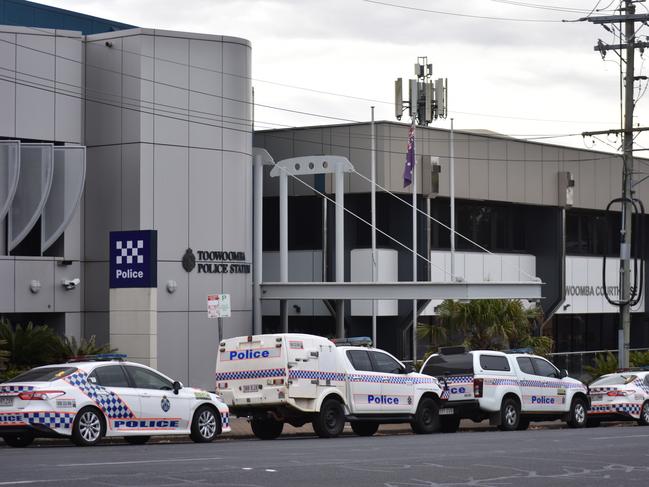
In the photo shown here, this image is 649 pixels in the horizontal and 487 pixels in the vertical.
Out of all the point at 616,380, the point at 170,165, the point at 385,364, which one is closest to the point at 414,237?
the point at 170,165

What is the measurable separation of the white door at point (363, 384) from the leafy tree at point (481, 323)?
12.2m

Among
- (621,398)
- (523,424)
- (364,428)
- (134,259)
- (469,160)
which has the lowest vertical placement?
(523,424)

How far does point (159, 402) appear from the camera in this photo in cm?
2170

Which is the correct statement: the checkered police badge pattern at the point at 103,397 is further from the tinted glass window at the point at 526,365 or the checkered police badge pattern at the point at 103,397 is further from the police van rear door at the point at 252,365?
the tinted glass window at the point at 526,365

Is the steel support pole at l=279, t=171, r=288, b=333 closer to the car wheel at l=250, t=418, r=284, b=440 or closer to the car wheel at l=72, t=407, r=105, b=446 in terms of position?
the car wheel at l=250, t=418, r=284, b=440

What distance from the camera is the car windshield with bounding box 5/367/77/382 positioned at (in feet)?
67.4

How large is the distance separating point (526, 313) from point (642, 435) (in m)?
13.5

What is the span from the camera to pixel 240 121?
3406 cm

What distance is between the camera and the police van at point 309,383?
77.7 feet

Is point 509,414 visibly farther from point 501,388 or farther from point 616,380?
point 616,380

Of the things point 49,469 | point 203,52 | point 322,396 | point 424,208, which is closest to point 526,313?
point 424,208

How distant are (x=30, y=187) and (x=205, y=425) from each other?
10.6 metres

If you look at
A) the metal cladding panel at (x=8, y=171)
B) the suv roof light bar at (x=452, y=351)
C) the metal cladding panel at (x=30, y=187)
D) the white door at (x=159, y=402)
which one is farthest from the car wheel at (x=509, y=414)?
the metal cladding panel at (x=8, y=171)

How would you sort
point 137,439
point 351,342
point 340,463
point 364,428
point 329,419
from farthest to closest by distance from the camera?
point 364,428 < point 351,342 < point 329,419 < point 137,439 < point 340,463
